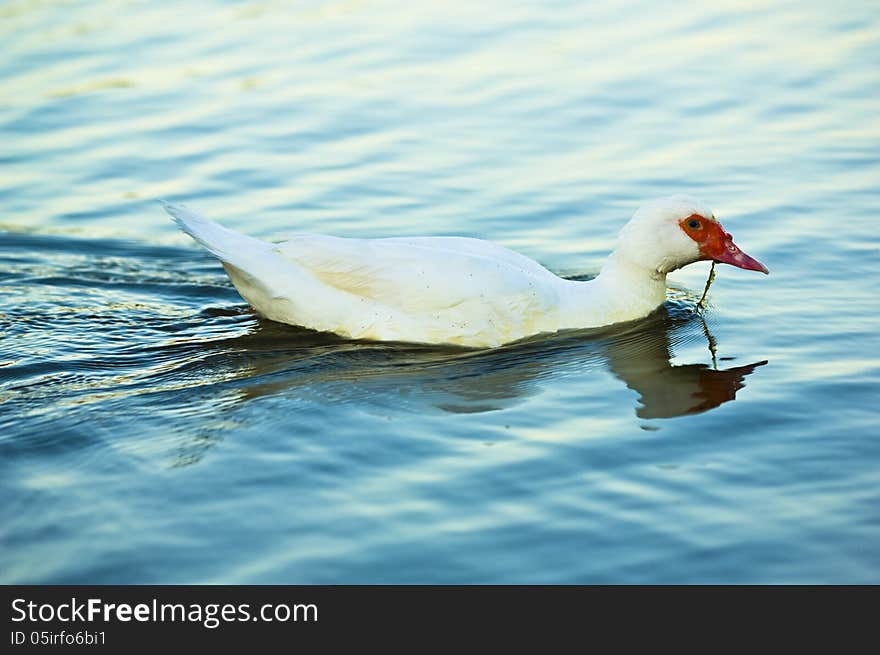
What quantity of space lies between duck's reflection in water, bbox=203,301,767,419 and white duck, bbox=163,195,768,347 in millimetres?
115

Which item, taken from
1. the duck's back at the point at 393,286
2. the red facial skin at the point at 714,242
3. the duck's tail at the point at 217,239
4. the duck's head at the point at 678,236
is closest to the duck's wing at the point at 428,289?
the duck's back at the point at 393,286

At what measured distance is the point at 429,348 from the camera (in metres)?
7.89

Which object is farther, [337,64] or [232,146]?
[337,64]

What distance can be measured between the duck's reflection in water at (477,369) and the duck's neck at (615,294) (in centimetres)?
9

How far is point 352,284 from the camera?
7.93 metres

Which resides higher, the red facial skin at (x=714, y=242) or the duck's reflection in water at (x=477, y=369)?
Result: the red facial skin at (x=714, y=242)

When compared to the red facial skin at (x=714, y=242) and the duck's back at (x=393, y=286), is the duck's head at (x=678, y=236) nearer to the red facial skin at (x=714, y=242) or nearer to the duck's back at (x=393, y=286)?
the red facial skin at (x=714, y=242)

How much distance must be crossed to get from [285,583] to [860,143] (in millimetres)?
8342

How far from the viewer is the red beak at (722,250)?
8.35 metres

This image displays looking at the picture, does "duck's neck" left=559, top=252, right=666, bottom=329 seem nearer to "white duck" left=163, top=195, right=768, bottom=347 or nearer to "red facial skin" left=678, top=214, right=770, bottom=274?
"white duck" left=163, top=195, right=768, bottom=347

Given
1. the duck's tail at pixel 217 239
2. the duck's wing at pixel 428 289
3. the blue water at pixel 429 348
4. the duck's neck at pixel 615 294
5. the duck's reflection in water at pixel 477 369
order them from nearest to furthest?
1. the blue water at pixel 429 348
2. the duck's reflection in water at pixel 477 369
3. the duck's wing at pixel 428 289
4. the duck's tail at pixel 217 239
5. the duck's neck at pixel 615 294
